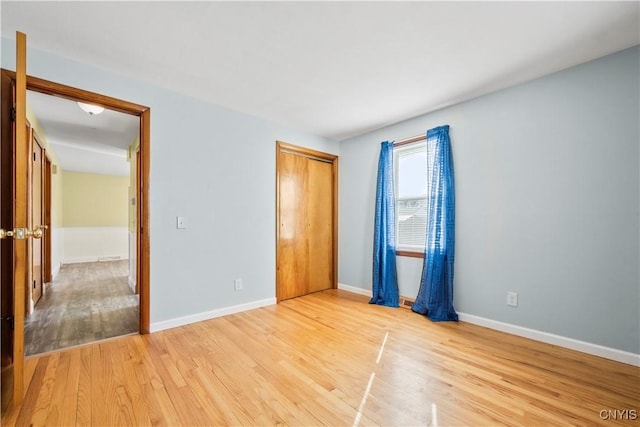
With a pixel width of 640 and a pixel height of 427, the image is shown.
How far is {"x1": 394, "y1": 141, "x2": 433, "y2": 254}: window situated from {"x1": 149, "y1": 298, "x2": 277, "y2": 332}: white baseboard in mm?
1866

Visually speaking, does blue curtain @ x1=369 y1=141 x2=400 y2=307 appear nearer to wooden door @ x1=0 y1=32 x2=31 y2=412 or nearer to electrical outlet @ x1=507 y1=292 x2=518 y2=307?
electrical outlet @ x1=507 y1=292 x2=518 y2=307

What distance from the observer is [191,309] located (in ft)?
9.23

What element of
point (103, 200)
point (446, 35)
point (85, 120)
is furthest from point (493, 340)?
point (103, 200)

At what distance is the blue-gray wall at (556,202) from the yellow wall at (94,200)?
852cm

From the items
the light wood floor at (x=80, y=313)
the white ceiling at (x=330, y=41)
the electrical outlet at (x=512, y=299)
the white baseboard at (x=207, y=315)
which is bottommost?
the light wood floor at (x=80, y=313)

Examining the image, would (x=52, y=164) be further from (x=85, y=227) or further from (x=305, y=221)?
(x=305, y=221)

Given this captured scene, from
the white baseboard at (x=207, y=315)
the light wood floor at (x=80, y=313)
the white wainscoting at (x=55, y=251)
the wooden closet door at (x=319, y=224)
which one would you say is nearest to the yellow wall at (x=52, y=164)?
the white wainscoting at (x=55, y=251)

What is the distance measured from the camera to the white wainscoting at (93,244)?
23.0 ft

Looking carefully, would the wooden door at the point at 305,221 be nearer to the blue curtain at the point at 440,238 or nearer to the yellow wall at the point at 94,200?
the blue curtain at the point at 440,238

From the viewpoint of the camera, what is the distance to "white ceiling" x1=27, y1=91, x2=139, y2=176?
3.19m

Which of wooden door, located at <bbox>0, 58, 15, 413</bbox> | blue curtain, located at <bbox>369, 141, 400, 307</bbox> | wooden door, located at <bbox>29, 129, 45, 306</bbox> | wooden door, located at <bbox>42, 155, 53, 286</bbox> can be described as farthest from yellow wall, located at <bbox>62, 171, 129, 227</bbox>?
blue curtain, located at <bbox>369, 141, 400, 307</bbox>

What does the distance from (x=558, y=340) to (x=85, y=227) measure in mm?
9630

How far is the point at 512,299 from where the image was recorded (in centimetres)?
258
